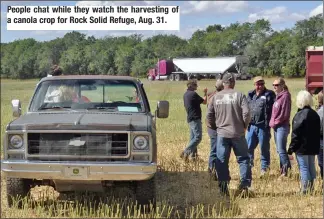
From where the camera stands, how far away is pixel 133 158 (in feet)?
20.4

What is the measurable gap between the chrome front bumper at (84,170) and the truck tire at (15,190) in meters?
0.48

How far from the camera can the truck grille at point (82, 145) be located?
619 centimetres

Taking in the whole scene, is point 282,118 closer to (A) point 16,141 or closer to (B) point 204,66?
(A) point 16,141

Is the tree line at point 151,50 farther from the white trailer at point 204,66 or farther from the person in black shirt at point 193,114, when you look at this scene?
the person in black shirt at point 193,114

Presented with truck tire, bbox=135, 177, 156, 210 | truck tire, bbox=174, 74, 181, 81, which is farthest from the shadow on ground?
truck tire, bbox=174, 74, 181, 81

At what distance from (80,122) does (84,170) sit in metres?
0.59

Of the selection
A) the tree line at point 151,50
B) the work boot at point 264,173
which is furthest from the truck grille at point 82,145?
the tree line at point 151,50

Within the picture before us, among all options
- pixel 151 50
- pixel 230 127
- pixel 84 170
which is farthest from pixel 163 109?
pixel 151 50

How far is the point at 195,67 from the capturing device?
187 ft

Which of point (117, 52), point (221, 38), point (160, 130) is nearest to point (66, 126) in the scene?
point (160, 130)

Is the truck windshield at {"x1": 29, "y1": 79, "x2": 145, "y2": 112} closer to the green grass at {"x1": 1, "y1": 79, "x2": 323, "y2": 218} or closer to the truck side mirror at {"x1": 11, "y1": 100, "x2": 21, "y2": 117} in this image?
the truck side mirror at {"x1": 11, "y1": 100, "x2": 21, "y2": 117}

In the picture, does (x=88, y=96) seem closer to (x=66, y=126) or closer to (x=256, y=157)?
(x=66, y=126)

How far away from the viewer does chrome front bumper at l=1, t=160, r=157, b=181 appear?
604cm

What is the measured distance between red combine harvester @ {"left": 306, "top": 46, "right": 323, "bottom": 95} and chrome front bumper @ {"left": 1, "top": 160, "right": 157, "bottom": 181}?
16495mm
